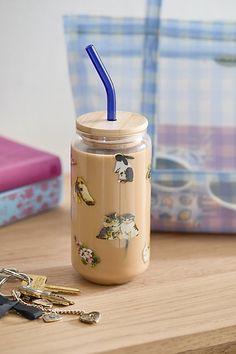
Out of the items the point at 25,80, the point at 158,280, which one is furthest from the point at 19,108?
the point at 158,280

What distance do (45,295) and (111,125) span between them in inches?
8.2

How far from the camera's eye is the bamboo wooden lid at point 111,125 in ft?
2.86

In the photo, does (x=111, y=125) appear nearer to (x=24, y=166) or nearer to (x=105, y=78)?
(x=105, y=78)

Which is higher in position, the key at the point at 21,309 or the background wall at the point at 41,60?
the background wall at the point at 41,60

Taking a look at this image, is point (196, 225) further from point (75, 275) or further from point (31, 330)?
point (31, 330)

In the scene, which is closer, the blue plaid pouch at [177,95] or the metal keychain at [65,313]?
the metal keychain at [65,313]

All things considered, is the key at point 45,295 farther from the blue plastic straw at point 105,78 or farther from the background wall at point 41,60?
the background wall at point 41,60

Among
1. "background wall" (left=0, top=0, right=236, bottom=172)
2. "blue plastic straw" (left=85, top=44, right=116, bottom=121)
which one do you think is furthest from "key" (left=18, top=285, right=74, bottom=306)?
"background wall" (left=0, top=0, right=236, bottom=172)

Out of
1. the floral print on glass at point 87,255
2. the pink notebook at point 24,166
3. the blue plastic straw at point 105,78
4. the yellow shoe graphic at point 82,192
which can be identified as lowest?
the floral print on glass at point 87,255

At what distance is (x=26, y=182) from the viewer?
44.3 inches

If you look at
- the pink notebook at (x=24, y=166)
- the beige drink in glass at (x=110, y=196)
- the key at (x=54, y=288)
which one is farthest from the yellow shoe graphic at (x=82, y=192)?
the pink notebook at (x=24, y=166)

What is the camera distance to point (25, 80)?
1.29 metres

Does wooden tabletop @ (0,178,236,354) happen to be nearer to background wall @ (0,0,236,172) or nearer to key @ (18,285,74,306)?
key @ (18,285,74,306)

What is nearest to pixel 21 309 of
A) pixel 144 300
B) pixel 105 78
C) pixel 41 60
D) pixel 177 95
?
pixel 144 300
